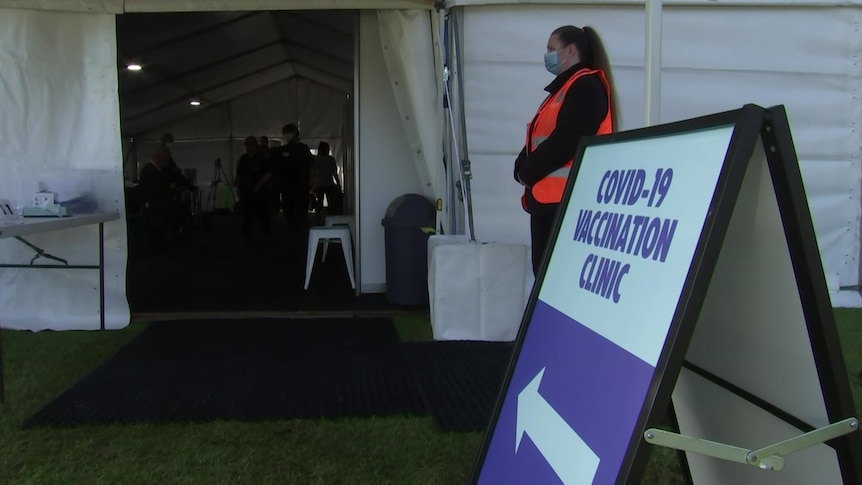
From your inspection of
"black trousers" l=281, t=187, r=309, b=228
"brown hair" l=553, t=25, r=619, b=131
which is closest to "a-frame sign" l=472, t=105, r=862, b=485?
"brown hair" l=553, t=25, r=619, b=131

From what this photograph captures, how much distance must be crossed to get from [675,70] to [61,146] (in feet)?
13.6

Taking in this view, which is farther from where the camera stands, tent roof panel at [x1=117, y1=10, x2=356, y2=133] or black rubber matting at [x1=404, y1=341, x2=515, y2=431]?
tent roof panel at [x1=117, y1=10, x2=356, y2=133]

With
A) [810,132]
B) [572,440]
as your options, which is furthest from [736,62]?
[572,440]

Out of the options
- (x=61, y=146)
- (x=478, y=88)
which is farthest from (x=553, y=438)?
(x=61, y=146)

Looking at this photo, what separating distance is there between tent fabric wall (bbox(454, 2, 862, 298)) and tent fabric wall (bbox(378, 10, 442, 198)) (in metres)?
0.24

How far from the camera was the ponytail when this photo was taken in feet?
9.03

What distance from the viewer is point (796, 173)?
1.25 meters

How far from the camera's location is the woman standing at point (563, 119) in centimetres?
260

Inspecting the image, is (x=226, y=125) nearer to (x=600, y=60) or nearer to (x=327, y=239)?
(x=327, y=239)

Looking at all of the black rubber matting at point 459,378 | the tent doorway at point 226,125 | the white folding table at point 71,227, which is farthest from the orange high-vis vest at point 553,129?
the tent doorway at point 226,125

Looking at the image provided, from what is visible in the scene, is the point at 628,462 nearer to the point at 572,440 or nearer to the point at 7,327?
the point at 572,440

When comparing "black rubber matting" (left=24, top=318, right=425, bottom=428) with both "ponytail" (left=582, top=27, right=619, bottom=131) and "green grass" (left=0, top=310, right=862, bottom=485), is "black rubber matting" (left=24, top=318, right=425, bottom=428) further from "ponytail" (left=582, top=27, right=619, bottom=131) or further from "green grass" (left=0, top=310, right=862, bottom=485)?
"ponytail" (left=582, top=27, right=619, bottom=131)

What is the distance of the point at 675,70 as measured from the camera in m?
4.83

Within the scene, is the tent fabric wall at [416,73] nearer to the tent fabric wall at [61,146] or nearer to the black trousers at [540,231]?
the tent fabric wall at [61,146]
